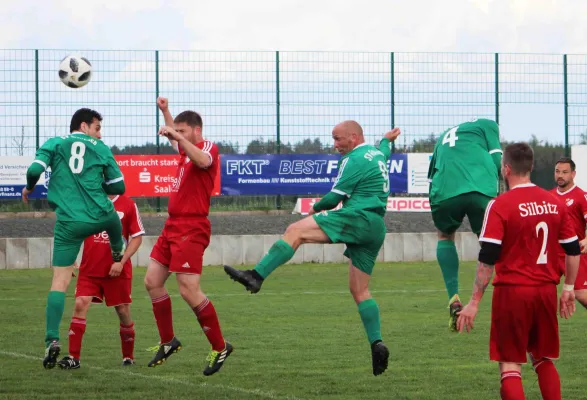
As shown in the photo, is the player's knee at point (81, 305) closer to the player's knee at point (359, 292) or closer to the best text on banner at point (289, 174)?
the player's knee at point (359, 292)

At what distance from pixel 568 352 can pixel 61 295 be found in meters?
5.26

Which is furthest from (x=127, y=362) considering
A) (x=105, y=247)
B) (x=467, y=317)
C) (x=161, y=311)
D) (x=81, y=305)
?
(x=467, y=317)

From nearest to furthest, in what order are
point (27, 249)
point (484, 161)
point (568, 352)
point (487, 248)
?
point (487, 248) → point (484, 161) → point (568, 352) → point (27, 249)

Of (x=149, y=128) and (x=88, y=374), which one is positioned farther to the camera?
(x=149, y=128)

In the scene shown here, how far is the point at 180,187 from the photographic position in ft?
32.4

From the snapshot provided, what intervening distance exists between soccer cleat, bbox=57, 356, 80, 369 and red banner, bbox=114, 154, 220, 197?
1470 centimetres

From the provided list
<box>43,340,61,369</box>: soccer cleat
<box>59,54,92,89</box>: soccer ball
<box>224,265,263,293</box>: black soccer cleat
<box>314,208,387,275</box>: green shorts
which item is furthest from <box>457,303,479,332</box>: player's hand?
<box>59,54,92,89</box>: soccer ball

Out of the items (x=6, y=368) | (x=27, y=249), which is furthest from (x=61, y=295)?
(x=27, y=249)

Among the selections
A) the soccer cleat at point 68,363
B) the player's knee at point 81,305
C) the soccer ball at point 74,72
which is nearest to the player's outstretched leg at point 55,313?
the soccer cleat at point 68,363

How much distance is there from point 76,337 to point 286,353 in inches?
86.6

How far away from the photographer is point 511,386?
7.15 metres

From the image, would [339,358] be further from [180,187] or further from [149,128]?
[149,128]

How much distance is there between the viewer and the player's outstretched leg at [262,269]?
8.97 metres

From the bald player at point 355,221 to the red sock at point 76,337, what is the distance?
245cm
